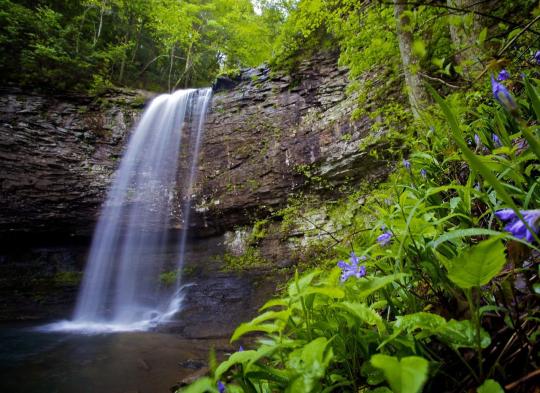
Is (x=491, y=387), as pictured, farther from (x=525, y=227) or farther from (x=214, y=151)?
(x=214, y=151)

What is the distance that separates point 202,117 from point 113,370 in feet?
23.9

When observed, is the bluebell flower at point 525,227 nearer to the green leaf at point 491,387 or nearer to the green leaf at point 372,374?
the green leaf at point 491,387

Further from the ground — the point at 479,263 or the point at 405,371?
the point at 479,263

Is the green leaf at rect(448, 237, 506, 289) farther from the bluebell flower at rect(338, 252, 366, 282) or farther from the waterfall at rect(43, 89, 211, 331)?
the waterfall at rect(43, 89, 211, 331)

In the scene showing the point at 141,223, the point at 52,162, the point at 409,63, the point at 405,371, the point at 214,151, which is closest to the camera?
the point at 405,371

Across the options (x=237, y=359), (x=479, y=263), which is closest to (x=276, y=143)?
(x=237, y=359)

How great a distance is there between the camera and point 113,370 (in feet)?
13.2

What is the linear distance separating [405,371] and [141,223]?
356 inches

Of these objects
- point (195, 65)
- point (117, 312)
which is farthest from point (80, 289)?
point (195, 65)

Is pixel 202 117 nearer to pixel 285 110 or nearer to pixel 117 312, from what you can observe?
pixel 285 110

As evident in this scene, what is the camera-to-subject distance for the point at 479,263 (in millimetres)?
528

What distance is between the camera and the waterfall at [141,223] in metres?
7.78

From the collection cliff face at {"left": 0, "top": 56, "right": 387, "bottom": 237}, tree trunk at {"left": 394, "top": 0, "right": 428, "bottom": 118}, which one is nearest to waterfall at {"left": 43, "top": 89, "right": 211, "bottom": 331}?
cliff face at {"left": 0, "top": 56, "right": 387, "bottom": 237}

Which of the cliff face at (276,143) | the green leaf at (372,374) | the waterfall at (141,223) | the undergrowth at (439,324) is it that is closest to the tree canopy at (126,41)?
the waterfall at (141,223)
